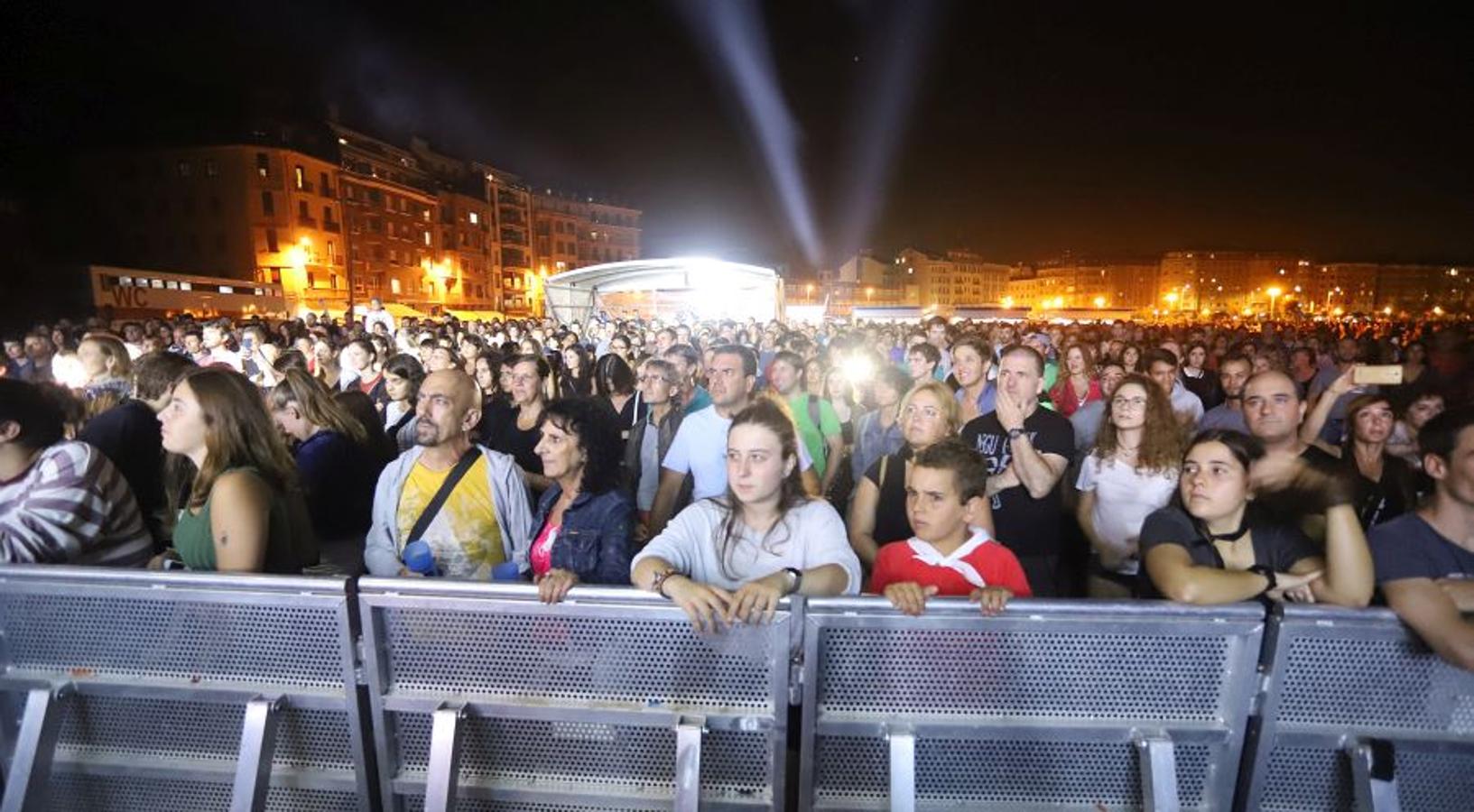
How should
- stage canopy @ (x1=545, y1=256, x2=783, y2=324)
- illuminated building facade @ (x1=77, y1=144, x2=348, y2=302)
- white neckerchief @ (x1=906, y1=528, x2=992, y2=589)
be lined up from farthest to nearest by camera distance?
illuminated building facade @ (x1=77, y1=144, x2=348, y2=302) < stage canopy @ (x1=545, y1=256, x2=783, y2=324) < white neckerchief @ (x1=906, y1=528, x2=992, y2=589)

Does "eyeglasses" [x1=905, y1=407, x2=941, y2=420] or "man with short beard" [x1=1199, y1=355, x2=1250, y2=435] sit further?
"man with short beard" [x1=1199, y1=355, x2=1250, y2=435]

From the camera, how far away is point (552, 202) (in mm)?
85125

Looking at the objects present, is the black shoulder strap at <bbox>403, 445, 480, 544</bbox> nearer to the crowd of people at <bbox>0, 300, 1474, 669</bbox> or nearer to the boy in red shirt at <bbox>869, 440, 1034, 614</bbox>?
the crowd of people at <bbox>0, 300, 1474, 669</bbox>

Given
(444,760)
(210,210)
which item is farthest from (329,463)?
(210,210)

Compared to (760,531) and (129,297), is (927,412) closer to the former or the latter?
(760,531)

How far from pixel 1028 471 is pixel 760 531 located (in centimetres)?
215

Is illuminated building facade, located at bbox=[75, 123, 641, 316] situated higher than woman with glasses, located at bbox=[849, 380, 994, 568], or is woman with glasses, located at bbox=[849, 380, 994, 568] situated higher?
illuminated building facade, located at bbox=[75, 123, 641, 316]

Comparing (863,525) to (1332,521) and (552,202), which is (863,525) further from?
(552,202)

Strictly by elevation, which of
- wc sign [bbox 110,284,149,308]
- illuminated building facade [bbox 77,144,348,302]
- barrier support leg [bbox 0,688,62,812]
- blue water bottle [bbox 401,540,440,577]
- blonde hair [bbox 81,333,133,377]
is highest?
illuminated building facade [bbox 77,144,348,302]

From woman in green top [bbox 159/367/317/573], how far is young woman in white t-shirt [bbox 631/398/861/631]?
168 cm

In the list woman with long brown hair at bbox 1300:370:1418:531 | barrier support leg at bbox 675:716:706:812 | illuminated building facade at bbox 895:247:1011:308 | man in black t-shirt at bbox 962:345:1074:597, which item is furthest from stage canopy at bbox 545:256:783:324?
illuminated building facade at bbox 895:247:1011:308

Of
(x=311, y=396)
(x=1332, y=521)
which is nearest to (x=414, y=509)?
(x=311, y=396)

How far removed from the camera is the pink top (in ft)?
11.8

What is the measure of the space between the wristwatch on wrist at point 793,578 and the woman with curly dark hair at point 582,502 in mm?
950
